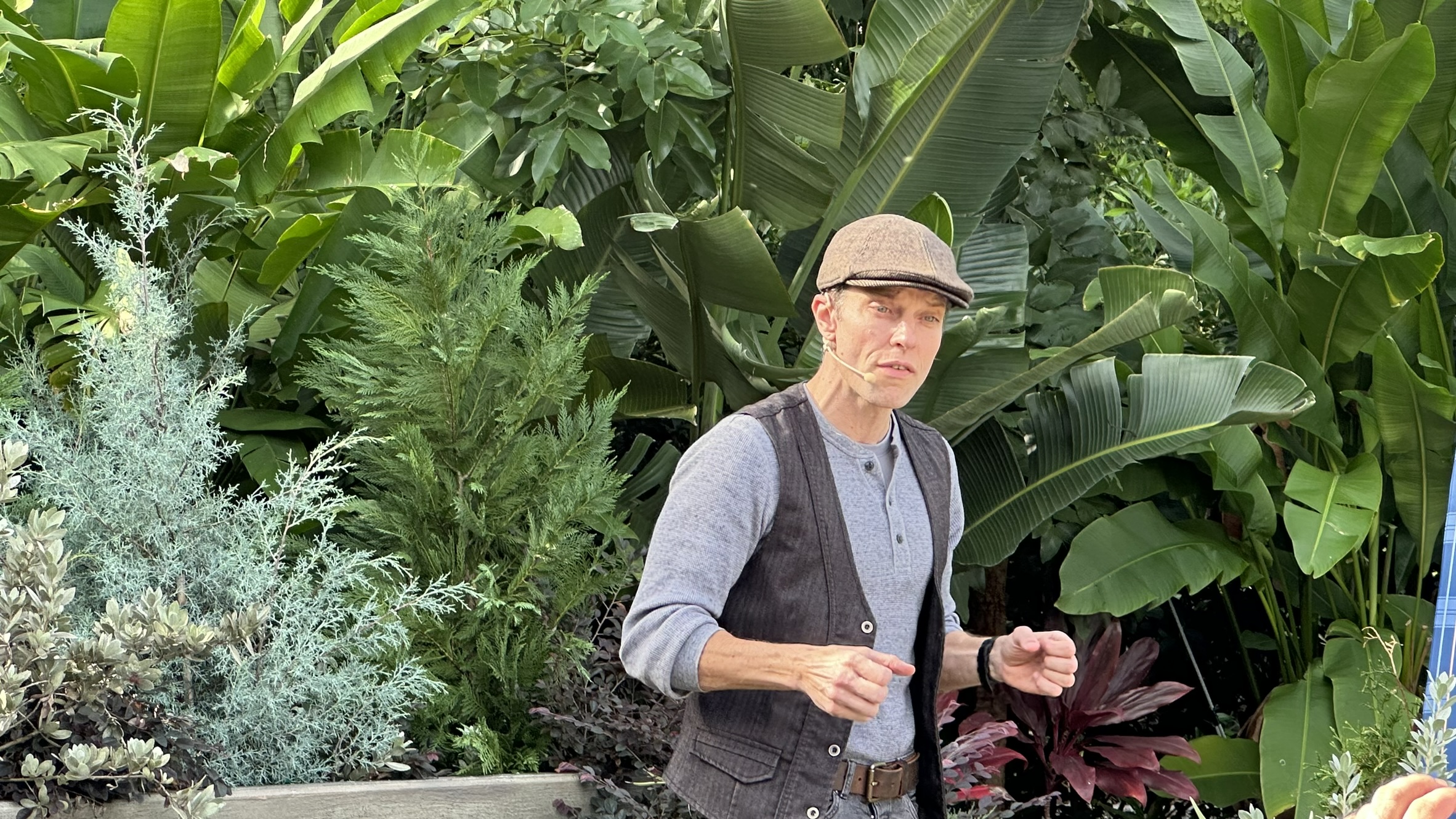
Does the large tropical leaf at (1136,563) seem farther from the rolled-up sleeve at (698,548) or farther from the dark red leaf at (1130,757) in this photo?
the rolled-up sleeve at (698,548)

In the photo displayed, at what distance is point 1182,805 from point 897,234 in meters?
4.53

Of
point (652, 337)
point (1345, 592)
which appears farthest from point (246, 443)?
point (1345, 592)

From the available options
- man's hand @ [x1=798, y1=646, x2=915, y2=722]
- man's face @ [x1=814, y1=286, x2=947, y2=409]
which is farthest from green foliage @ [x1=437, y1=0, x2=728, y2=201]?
man's hand @ [x1=798, y1=646, x2=915, y2=722]

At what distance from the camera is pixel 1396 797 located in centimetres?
138

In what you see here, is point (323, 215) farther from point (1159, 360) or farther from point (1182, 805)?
point (1182, 805)

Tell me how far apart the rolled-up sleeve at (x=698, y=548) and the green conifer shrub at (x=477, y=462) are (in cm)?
158

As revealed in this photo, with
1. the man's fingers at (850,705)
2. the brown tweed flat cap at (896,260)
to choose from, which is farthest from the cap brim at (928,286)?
the man's fingers at (850,705)

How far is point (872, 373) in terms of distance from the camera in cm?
211

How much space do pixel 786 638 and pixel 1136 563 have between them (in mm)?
3051

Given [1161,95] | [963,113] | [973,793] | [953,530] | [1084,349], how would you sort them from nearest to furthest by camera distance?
[953,530], [973,793], [1084,349], [963,113], [1161,95]

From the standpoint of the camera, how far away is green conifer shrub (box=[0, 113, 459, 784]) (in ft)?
10.5

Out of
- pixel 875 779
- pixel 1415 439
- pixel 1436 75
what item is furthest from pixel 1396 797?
pixel 1436 75

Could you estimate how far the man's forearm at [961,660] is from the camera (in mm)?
2238

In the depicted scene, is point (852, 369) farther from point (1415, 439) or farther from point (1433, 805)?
point (1415, 439)
